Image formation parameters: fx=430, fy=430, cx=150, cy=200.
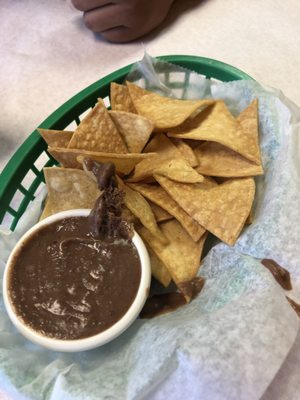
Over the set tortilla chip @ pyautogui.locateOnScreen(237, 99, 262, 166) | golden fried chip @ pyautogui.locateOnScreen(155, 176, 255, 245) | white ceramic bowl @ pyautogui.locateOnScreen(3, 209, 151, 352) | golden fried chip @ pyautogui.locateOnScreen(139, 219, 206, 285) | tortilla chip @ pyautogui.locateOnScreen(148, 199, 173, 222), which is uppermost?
tortilla chip @ pyautogui.locateOnScreen(237, 99, 262, 166)

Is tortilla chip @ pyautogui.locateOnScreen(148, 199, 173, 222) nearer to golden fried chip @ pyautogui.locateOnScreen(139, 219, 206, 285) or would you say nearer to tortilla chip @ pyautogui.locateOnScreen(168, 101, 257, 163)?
golden fried chip @ pyautogui.locateOnScreen(139, 219, 206, 285)

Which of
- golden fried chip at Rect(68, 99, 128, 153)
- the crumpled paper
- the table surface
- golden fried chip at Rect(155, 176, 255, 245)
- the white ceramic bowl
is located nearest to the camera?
the crumpled paper

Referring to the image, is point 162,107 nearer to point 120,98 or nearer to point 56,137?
point 120,98

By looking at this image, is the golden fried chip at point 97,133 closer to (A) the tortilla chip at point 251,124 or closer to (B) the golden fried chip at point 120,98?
(B) the golden fried chip at point 120,98

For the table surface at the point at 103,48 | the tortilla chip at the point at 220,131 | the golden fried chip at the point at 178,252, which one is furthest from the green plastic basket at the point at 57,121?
the golden fried chip at the point at 178,252

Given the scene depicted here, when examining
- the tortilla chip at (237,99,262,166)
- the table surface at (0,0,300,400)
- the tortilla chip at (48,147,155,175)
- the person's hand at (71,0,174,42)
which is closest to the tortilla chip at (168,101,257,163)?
the tortilla chip at (237,99,262,166)

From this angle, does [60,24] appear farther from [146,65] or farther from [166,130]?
[166,130]

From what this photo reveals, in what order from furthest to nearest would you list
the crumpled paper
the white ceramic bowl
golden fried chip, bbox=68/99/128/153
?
golden fried chip, bbox=68/99/128/153, the white ceramic bowl, the crumpled paper

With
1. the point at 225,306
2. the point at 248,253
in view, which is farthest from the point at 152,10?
the point at 225,306
